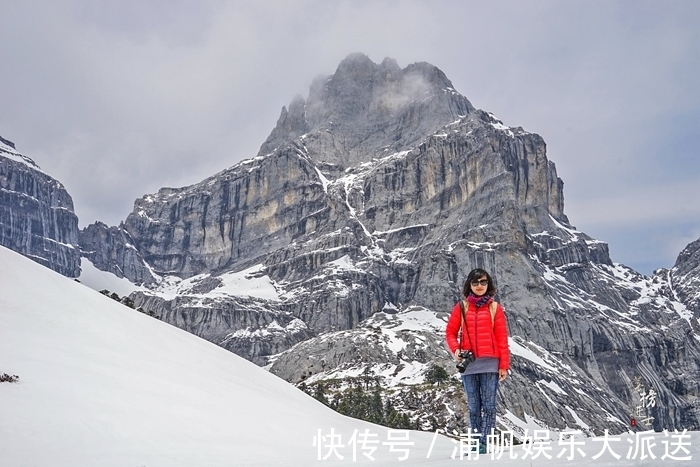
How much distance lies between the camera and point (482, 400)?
11.2 metres

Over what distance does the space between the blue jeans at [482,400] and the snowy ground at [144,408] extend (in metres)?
0.69

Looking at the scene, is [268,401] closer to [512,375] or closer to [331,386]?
[331,386]

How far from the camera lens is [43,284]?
20.0m

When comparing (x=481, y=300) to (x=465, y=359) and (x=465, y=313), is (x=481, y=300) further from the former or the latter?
(x=465, y=359)

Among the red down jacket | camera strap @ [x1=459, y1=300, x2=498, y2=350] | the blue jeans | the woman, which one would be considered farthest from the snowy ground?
camera strap @ [x1=459, y1=300, x2=498, y2=350]

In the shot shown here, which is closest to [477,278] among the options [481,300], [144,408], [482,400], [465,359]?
[481,300]

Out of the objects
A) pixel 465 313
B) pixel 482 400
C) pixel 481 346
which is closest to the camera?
pixel 481 346

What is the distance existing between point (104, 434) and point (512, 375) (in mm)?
161073

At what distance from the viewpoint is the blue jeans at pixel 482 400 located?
36.1ft

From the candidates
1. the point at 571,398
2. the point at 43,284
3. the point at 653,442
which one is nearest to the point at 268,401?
the point at 43,284

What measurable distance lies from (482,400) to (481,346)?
3.20 ft

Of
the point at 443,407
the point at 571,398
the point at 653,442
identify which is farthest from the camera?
the point at 571,398

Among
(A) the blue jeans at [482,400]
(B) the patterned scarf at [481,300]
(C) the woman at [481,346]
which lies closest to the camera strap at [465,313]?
(C) the woman at [481,346]

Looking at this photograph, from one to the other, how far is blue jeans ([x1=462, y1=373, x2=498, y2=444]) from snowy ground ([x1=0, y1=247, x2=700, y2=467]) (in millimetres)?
695
